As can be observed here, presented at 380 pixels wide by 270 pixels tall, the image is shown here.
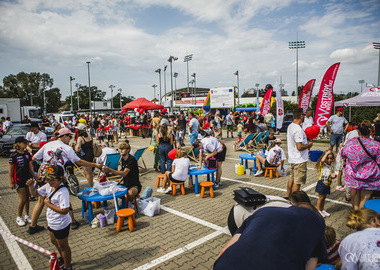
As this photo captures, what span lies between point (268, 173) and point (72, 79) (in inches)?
2295

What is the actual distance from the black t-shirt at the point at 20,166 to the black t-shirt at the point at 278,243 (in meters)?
4.77

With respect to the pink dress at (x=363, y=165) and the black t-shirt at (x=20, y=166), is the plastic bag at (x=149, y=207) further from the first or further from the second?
the pink dress at (x=363, y=165)

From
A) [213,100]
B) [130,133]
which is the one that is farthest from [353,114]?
[130,133]

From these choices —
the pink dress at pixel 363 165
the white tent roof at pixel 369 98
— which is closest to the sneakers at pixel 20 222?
the pink dress at pixel 363 165

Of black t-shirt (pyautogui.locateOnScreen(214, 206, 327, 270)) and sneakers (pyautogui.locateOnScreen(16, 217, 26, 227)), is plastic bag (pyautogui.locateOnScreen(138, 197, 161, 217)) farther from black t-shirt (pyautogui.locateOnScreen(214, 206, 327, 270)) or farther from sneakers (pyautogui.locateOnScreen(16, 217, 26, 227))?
black t-shirt (pyautogui.locateOnScreen(214, 206, 327, 270))

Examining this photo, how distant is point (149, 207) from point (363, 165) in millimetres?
4177

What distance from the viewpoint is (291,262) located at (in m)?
1.43

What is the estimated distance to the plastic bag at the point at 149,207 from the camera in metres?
5.24

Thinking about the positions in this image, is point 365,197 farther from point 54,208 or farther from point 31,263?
point 31,263

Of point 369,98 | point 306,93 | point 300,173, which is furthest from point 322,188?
point 369,98

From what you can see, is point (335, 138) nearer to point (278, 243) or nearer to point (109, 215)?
point (109, 215)

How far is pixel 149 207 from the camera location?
5.25 meters

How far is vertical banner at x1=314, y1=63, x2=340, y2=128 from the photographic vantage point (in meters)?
9.23

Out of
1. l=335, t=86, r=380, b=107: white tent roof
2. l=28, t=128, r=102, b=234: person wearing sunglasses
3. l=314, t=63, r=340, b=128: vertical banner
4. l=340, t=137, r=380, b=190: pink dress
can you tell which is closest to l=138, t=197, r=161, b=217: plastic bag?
l=28, t=128, r=102, b=234: person wearing sunglasses
